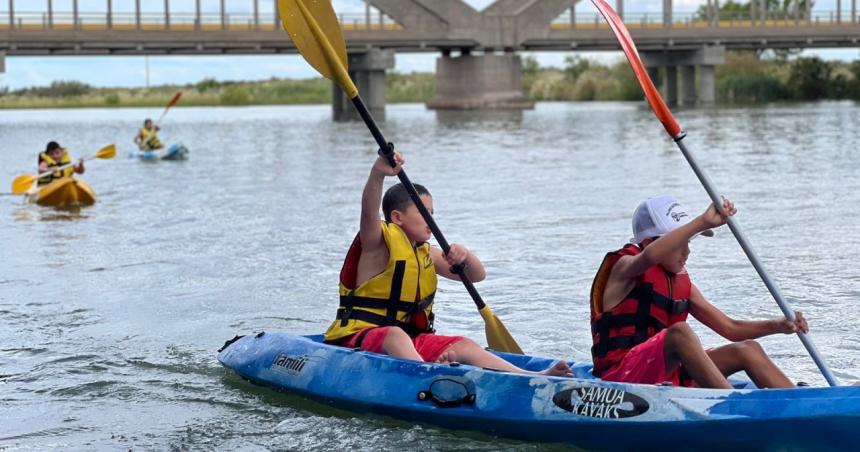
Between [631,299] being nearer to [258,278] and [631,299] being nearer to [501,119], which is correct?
[258,278]

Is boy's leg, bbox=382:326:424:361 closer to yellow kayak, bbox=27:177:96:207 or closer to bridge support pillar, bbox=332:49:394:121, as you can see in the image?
yellow kayak, bbox=27:177:96:207

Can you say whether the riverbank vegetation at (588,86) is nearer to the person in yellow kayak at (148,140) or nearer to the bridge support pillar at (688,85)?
the bridge support pillar at (688,85)

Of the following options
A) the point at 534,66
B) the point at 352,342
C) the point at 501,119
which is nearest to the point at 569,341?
the point at 352,342

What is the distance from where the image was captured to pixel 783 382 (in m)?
5.01

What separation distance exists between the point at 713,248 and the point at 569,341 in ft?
13.2

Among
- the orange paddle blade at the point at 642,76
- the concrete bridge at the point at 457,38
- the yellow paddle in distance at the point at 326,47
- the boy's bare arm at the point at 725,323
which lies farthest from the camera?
the concrete bridge at the point at 457,38

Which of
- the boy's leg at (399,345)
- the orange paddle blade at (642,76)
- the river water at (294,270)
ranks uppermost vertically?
the orange paddle blade at (642,76)

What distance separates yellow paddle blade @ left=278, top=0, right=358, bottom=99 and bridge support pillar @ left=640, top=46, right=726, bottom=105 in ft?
187

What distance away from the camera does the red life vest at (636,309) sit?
5223mm

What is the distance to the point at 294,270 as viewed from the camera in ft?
36.6

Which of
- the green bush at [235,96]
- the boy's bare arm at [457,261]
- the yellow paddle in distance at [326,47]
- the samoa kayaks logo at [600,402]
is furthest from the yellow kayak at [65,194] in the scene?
the green bush at [235,96]

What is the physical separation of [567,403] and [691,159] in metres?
1.10

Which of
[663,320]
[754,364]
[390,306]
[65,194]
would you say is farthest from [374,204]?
[65,194]

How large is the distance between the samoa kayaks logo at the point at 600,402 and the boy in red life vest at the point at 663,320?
6.3 inches
